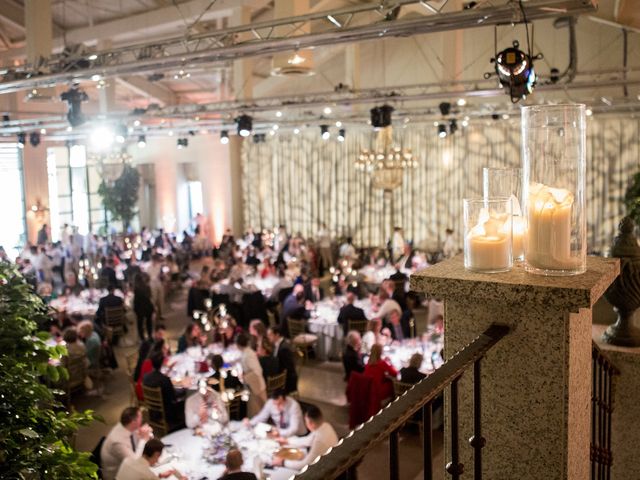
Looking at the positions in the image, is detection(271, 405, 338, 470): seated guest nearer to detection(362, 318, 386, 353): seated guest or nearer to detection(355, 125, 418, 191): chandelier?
detection(362, 318, 386, 353): seated guest

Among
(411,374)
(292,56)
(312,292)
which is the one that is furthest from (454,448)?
(312,292)

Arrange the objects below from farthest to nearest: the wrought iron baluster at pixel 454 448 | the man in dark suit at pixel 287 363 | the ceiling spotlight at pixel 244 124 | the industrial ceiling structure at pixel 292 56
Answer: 1. the ceiling spotlight at pixel 244 124
2. the man in dark suit at pixel 287 363
3. the industrial ceiling structure at pixel 292 56
4. the wrought iron baluster at pixel 454 448

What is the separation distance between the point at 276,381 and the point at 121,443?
211 cm

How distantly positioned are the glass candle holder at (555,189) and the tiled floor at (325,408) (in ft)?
14.7

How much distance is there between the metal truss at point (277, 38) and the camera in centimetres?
562

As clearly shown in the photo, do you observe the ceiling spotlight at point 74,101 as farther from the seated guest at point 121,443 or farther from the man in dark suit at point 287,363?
the seated guest at point 121,443

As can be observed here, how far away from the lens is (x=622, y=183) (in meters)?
16.1

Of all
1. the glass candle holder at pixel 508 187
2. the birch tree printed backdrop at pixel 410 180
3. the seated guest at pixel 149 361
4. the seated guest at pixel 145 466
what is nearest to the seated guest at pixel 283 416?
the seated guest at pixel 145 466

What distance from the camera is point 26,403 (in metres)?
2.86

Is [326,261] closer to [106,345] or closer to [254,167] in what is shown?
[254,167]

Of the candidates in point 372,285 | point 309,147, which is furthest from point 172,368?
point 309,147

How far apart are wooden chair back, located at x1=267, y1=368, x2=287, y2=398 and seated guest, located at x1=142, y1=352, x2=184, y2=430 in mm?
966

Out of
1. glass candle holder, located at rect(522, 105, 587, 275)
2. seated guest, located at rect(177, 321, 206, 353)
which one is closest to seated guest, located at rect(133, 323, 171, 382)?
seated guest, located at rect(177, 321, 206, 353)

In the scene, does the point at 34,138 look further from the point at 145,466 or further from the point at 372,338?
the point at 145,466
